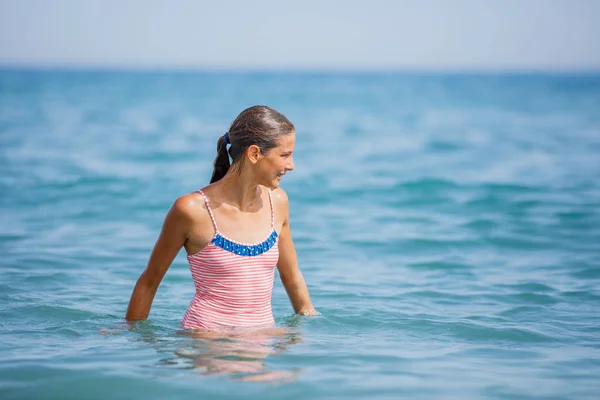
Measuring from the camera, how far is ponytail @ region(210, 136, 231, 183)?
4402 millimetres

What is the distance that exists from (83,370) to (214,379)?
69cm

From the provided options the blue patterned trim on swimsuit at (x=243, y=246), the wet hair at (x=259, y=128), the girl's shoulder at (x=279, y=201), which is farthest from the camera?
the girl's shoulder at (x=279, y=201)

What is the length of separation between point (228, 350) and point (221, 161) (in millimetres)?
977

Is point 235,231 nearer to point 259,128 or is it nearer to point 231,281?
point 231,281

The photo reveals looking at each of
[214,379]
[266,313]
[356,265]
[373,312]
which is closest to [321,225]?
[356,265]

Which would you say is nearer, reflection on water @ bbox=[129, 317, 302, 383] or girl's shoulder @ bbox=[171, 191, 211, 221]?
reflection on water @ bbox=[129, 317, 302, 383]

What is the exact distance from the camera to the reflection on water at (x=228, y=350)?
4.09 meters

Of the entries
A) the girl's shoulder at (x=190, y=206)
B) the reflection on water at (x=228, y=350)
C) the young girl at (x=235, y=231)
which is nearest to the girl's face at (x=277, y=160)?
the young girl at (x=235, y=231)

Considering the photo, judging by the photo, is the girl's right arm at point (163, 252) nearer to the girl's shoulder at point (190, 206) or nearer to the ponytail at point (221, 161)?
the girl's shoulder at point (190, 206)

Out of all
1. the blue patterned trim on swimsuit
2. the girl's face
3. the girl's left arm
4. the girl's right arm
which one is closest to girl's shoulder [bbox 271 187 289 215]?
the girl's left arm

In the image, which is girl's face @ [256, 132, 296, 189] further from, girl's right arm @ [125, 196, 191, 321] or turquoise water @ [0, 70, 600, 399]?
turquoise water @ [0, 70, 600, 399]

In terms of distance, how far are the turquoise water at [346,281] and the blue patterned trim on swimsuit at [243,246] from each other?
0.46 meters

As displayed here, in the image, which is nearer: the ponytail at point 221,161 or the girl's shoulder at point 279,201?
the ponytail at point 221,161

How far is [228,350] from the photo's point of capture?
4297mm
